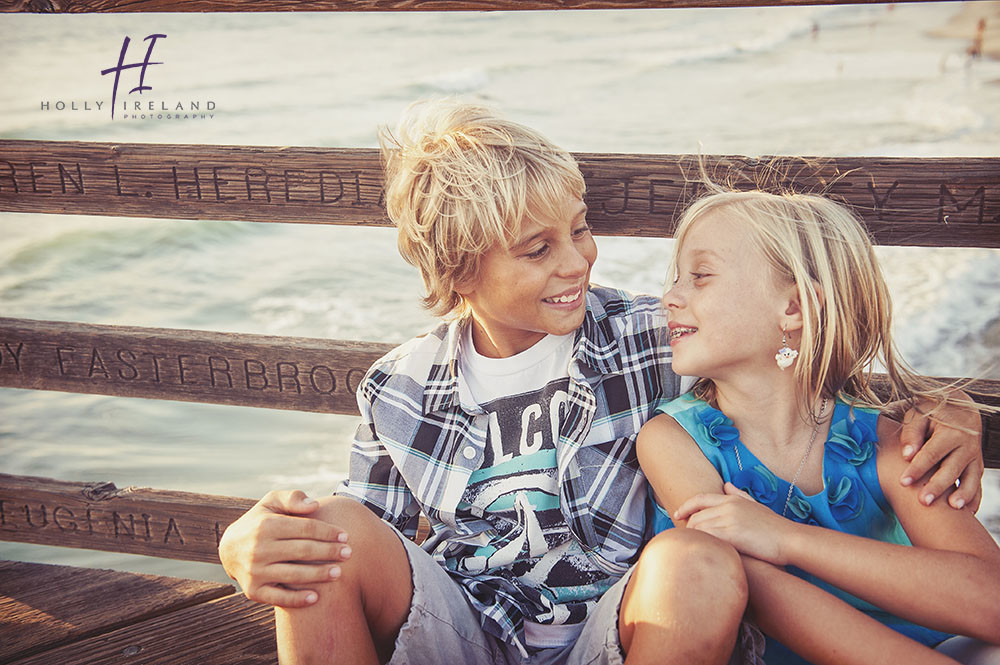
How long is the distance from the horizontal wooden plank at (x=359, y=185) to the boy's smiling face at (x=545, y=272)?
18 cm

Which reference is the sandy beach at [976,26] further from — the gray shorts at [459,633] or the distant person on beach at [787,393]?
the gray shorts at [459,633]

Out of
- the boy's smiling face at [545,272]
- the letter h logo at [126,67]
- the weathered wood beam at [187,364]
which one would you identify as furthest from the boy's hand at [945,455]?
the letter h logo at [126,67]

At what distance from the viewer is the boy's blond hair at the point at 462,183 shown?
180 cm

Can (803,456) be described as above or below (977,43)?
below

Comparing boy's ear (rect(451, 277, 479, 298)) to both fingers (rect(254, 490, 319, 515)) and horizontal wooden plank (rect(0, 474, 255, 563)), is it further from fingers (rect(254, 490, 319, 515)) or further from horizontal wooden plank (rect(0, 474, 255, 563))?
horizontal wooden plank (rect(0, 474, 255, 563))

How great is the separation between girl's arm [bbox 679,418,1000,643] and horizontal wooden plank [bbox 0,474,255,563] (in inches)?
55.8

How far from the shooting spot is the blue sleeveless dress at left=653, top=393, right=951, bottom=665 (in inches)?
63.7

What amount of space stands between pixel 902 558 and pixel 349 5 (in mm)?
1578

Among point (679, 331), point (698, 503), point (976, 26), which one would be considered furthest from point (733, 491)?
point (976, 26)

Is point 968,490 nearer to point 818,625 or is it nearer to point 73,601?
point 818,625

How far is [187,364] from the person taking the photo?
7.72 feet

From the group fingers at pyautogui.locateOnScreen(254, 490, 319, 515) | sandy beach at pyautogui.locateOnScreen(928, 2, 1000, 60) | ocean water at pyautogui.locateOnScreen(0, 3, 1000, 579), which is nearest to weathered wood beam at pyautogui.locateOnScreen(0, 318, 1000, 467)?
fingers at pyautogui.locateOnScreen(254, 490, 319, 515)

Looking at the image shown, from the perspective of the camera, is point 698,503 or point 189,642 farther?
point 189,642

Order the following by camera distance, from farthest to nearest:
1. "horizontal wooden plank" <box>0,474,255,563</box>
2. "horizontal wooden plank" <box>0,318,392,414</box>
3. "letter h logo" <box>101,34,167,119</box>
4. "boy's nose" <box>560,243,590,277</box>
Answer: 1. "letter h logo" <box>101,34,167,119</box>
2. "horizontal wooden plank" <box>0,474,255,563</box>
3. "horizontal wooden plank" <box>0,318,392,414</box>
4. "boy's nose" <box>560,243,590,277</box>
